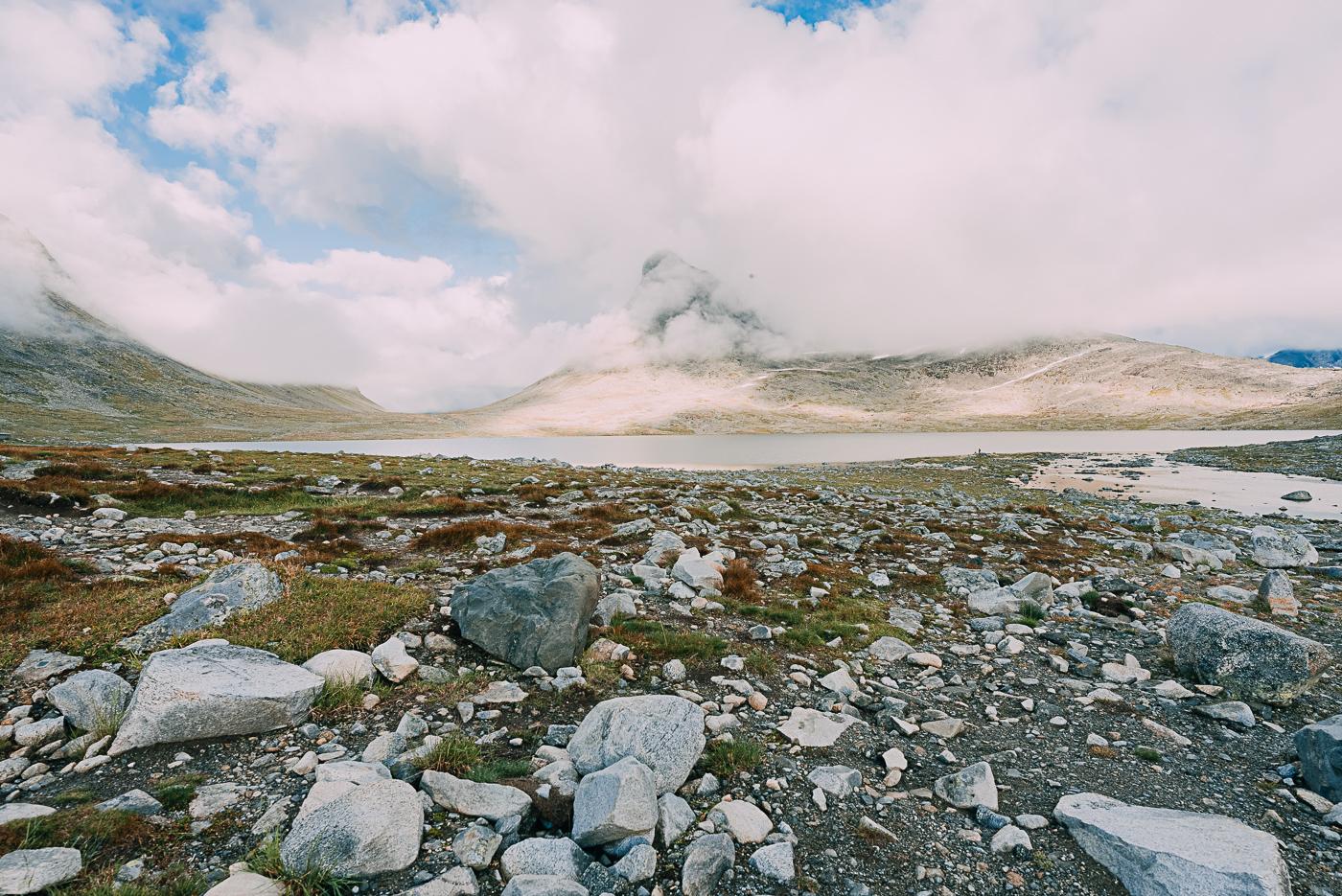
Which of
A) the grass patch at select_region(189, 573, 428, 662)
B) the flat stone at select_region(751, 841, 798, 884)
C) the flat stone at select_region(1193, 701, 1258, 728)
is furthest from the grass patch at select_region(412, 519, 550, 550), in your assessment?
the flat stone at select_region(1193, 701, 1258, 728)

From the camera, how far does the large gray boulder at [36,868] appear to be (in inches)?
148

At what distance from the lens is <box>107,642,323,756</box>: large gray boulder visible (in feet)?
19.6

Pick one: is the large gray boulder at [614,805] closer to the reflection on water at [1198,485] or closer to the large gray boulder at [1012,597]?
→ the large gray boulder at [1012,597]

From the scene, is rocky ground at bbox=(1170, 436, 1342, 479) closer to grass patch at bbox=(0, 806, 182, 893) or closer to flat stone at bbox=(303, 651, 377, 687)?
flat stone at bbox=(303, 651, 377, 687)

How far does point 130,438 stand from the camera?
13938 cm

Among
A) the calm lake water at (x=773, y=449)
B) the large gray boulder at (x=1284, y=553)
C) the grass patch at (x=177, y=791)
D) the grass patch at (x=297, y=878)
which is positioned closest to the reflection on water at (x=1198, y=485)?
the large gray boulder at (x=1284, y=553)

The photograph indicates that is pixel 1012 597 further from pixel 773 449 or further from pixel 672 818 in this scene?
pixel 773 449

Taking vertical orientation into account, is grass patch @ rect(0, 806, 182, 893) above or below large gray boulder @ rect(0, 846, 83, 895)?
below

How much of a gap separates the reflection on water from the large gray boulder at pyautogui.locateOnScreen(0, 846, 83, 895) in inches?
1779

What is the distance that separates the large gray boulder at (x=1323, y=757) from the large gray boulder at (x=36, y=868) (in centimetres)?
1155

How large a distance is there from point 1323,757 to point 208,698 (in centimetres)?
1239

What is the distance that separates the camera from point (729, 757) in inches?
250

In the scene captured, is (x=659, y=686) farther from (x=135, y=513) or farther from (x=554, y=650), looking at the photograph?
(x=135, y=513)

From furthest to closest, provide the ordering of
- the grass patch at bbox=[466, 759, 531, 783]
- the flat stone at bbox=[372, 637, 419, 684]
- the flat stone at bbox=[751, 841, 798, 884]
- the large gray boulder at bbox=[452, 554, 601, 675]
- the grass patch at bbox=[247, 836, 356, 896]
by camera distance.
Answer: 1. the large gray boulder at bbox=[452, 554, 601, 675]
2. the flat stone at bbox=[372, 637, 419, 684]
3. the grass patch at bbox=[466, 759, 531, 783]
4. the flat stone at bbox=[751, 841, 798, 884]
5. the grass patch at bbox=[247, 836, 356, 896]
